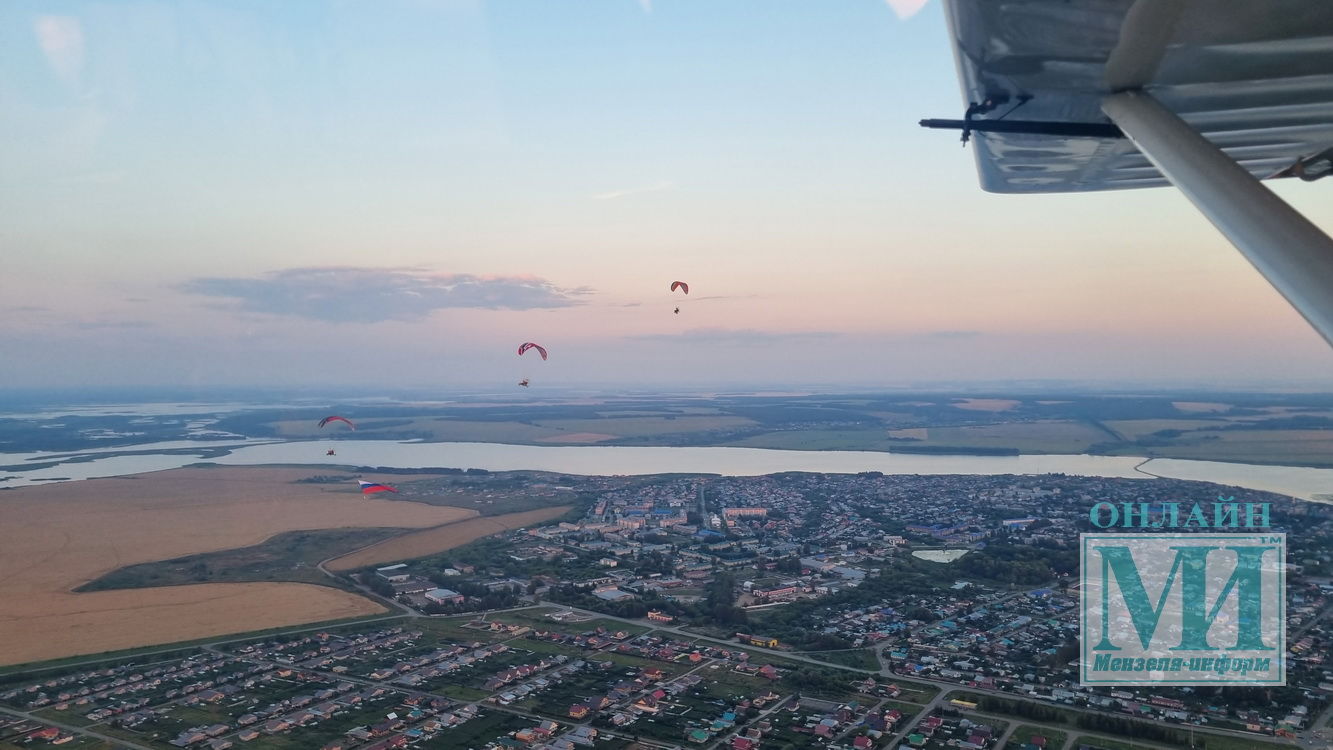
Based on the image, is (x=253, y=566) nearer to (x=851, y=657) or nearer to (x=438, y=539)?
(x=438, y=539)

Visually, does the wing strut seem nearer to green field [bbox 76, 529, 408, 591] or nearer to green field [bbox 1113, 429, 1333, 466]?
green field [bbox 76, 529, 408, 591]

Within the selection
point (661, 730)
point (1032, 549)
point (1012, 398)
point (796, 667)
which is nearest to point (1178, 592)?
point (1032, 549)

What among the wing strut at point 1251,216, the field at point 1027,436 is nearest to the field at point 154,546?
the wing strut at point 1251,216

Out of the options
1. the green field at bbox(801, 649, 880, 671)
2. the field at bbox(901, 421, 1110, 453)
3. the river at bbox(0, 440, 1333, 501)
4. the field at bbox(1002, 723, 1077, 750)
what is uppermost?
the field at bbox(901, 421, 1110, 453)

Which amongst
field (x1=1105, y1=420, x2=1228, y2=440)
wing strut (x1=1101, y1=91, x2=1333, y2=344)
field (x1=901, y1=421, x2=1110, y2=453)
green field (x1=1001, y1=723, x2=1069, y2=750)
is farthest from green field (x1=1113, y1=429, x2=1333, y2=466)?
wing strut (x1=1101, y1=91, x2=1333, y2=344)

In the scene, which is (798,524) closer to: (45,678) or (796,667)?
(796,667)

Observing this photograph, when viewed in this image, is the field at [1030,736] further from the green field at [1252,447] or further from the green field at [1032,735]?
the green field at [1252,447]
